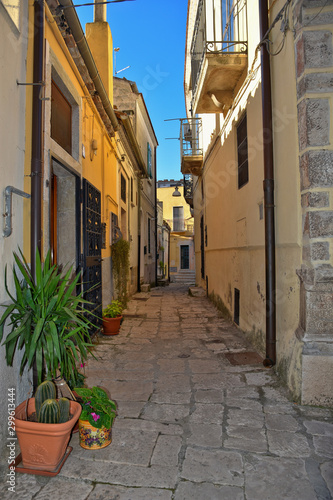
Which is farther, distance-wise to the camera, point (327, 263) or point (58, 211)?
point (58, 211)

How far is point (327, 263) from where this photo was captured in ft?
10.0

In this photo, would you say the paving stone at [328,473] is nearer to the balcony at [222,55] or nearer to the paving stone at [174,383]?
the paving stone at [174,383]

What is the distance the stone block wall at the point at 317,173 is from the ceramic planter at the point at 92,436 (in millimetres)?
1785

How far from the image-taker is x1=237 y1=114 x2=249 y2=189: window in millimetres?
5531

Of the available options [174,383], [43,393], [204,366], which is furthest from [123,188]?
[43,393]

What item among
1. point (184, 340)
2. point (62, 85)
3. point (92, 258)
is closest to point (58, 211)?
point (92, 258)

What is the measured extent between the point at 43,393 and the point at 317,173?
286 cm

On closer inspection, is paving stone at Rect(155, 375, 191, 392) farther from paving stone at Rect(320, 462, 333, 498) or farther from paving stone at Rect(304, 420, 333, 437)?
paving stone at Rect(320, 462, 333, 498)

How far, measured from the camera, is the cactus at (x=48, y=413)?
2.21 metres

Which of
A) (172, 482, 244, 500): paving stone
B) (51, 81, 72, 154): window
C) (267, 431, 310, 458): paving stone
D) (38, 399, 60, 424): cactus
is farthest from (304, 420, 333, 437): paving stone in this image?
(51, 81, 72, 154): window

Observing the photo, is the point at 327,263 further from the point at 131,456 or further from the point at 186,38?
the point at 186,38

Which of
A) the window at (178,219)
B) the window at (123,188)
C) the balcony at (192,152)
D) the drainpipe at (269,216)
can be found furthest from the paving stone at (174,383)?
the window at (178,219)

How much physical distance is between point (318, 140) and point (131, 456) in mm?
3006

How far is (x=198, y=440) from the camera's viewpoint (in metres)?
2.59
